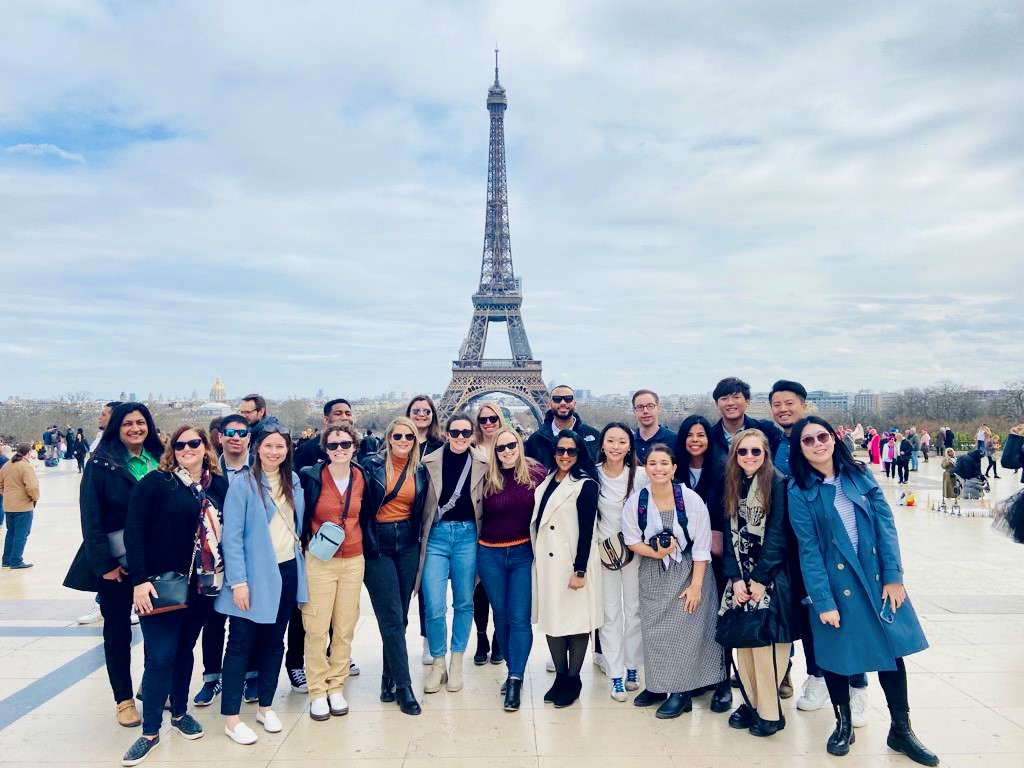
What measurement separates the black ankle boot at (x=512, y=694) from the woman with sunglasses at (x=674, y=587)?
809 millimetres

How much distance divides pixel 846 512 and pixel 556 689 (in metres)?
2.10

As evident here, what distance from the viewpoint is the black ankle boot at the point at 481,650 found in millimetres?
5316

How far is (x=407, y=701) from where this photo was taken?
4426mm

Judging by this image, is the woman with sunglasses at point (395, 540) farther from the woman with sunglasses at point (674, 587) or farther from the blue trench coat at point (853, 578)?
the blue trench coat at point (853, 578)

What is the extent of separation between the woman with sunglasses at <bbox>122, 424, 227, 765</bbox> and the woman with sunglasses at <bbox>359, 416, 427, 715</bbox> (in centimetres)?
91

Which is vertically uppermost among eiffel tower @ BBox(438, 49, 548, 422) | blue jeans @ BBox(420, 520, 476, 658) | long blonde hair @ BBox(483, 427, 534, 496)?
eiffel tower @ BBox(438, 49, 548, 422)

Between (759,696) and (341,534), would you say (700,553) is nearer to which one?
(759,696)

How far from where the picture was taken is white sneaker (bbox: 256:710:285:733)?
4148mm

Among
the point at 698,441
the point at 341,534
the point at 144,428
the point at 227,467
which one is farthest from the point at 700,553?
the point at 144,428

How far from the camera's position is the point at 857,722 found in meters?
4.23

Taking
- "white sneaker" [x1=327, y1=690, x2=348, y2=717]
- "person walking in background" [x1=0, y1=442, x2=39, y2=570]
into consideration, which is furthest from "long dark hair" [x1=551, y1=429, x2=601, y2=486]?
"person walking in background" [x1=0, y1=442, x2=39, y2=570]

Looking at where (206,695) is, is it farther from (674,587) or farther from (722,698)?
(722,698)

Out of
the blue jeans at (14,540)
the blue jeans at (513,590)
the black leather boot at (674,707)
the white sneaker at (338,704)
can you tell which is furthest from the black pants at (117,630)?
the blue jeans at (14,540)

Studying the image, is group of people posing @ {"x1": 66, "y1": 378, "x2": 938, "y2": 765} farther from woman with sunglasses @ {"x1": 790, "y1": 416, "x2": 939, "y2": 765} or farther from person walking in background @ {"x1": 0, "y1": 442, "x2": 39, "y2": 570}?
person walking in background @ {"x1": 0, "y1": 442, "x2": 39, "y2": 570}
